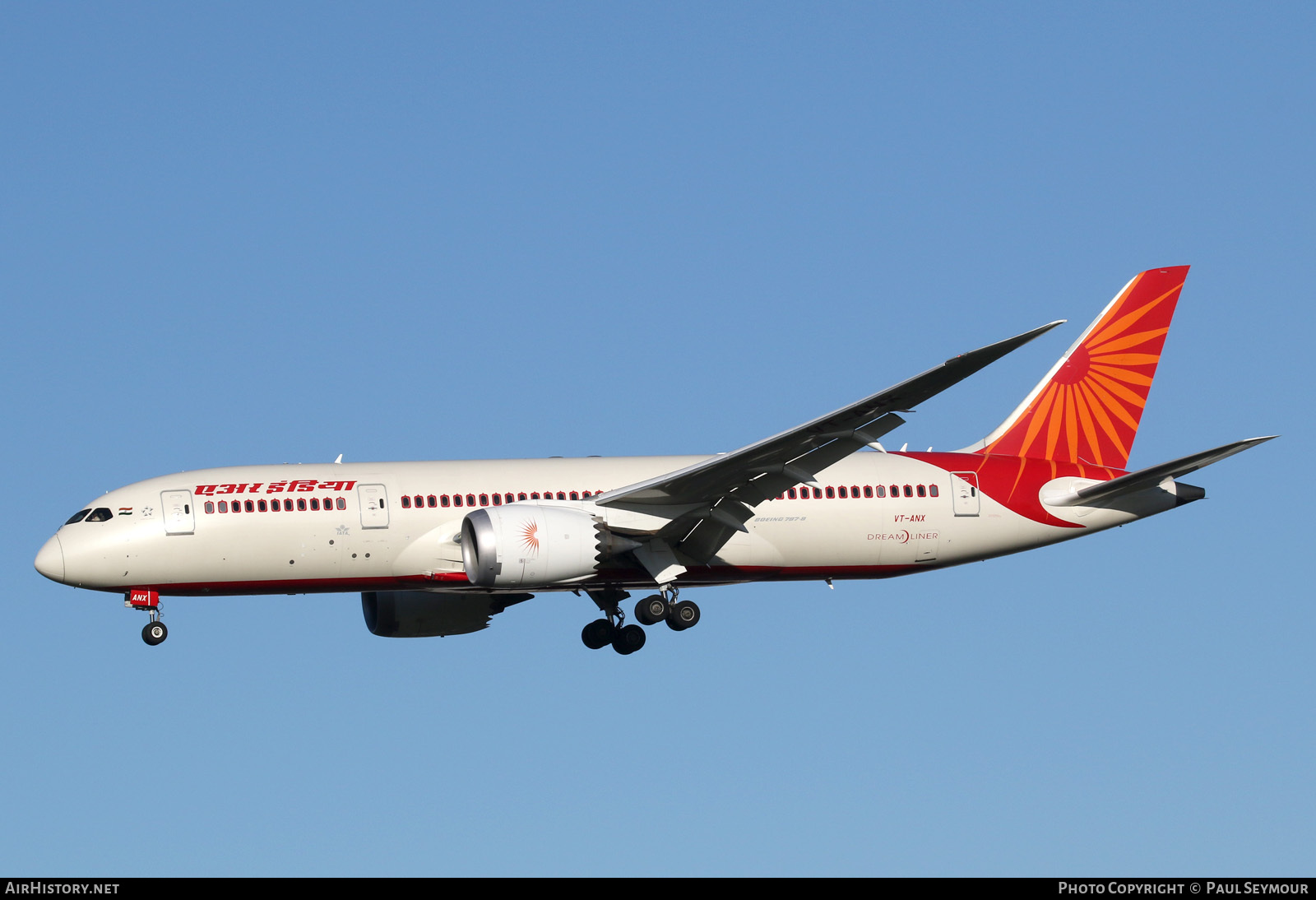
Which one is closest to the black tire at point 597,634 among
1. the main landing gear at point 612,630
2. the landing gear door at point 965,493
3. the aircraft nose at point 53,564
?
the main landing gear at point 612,630

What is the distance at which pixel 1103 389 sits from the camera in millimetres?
46562

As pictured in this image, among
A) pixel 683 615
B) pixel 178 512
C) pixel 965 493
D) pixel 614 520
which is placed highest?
pixel 178 512

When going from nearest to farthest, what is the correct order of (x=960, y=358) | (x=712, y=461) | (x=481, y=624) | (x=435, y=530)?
(x=960, y=358) < (x=712, y=461) < (x=435, y=530) < (x=481, y=624)

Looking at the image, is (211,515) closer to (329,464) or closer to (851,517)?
(329,464)

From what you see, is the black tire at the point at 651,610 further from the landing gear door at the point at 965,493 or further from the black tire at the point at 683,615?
the landing gear door at the point at 965,493

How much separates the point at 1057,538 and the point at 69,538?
2435cm

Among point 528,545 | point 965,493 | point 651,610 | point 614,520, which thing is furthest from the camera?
point 965,493

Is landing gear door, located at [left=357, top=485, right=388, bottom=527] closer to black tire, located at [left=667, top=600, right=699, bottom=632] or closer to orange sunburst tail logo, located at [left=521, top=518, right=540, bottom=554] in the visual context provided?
orange sunburst tail logo, located at [left=521, top=518, right=540, bottom=554]

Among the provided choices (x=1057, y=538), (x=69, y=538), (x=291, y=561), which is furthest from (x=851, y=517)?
(x=69, y=538)

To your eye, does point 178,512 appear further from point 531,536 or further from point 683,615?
point 683,615

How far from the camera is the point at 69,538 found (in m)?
39.5

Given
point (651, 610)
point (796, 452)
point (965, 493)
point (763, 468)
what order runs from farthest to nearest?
point (965, 493) < point (651, 610) < point (763, 468) < point (796, 452)

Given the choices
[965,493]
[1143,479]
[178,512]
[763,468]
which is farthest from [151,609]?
[1143,479]

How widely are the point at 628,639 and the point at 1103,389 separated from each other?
14.5 metres
